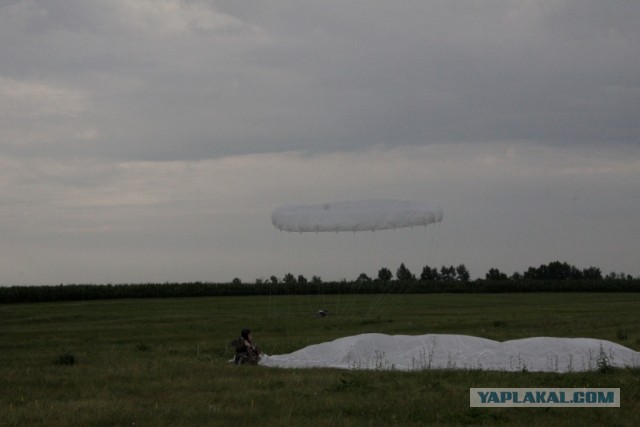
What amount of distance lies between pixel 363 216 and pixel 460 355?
12.1 m

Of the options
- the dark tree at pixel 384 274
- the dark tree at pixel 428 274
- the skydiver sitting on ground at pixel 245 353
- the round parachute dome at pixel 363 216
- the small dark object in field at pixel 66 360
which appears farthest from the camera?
the dark tree at pixel 428 274

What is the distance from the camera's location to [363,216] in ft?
106

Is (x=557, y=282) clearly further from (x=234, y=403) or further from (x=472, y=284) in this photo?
(x=234, y=403)

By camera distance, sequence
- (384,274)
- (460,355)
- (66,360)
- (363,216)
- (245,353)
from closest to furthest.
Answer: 1. (460,355)
2. (245,353)
3. (66,360)
4. (363,216)
5. (384,274)

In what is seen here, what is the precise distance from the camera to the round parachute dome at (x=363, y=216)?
32469 millimetres

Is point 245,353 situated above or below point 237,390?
above

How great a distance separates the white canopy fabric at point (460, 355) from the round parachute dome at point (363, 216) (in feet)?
34.6

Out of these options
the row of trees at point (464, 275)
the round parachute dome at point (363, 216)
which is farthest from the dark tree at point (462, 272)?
the round parachute dome at point (363, 216)

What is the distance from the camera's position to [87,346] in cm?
2961

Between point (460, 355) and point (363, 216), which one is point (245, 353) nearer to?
point (460, 355)

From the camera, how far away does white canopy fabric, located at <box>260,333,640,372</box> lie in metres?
19.8

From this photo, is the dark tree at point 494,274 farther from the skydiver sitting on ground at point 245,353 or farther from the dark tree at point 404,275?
the skydiver sitting on ground at point 245,353

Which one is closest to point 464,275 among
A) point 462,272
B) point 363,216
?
point 462,272

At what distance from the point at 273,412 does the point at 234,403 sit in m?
1.20
